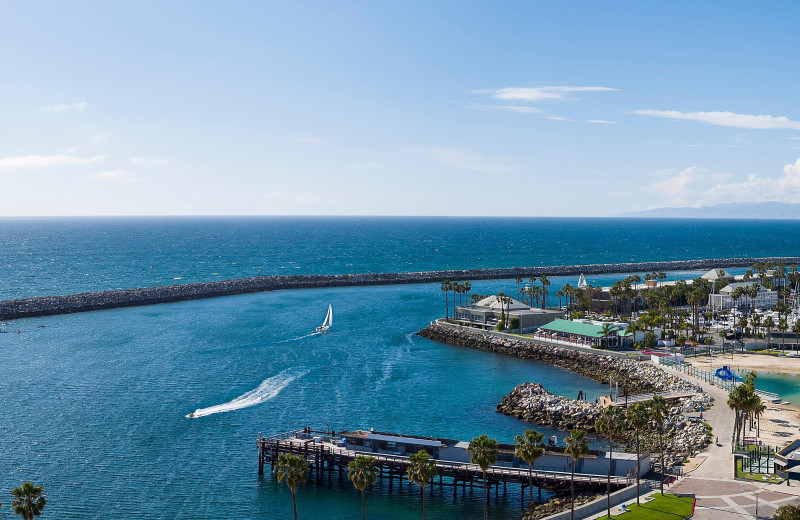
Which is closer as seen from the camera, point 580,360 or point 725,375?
point 725,375

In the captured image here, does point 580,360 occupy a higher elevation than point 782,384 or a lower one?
lower

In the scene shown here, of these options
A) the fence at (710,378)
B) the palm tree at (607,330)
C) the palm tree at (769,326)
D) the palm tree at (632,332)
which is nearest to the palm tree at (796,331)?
the palm tree at (769,326)

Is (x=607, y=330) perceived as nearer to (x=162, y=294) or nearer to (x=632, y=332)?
(x=632, y=332)

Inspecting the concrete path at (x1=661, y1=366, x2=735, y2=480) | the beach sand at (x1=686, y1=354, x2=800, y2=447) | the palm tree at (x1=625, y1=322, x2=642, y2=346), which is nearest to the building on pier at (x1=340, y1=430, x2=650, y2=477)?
the concrete path at (x1=661, y1=366, x2=735, y2=480)

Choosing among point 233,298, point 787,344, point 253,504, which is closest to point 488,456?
point 253,504

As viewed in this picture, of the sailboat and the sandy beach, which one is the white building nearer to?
the sandy beach

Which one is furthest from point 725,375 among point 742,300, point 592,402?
point 742,300
